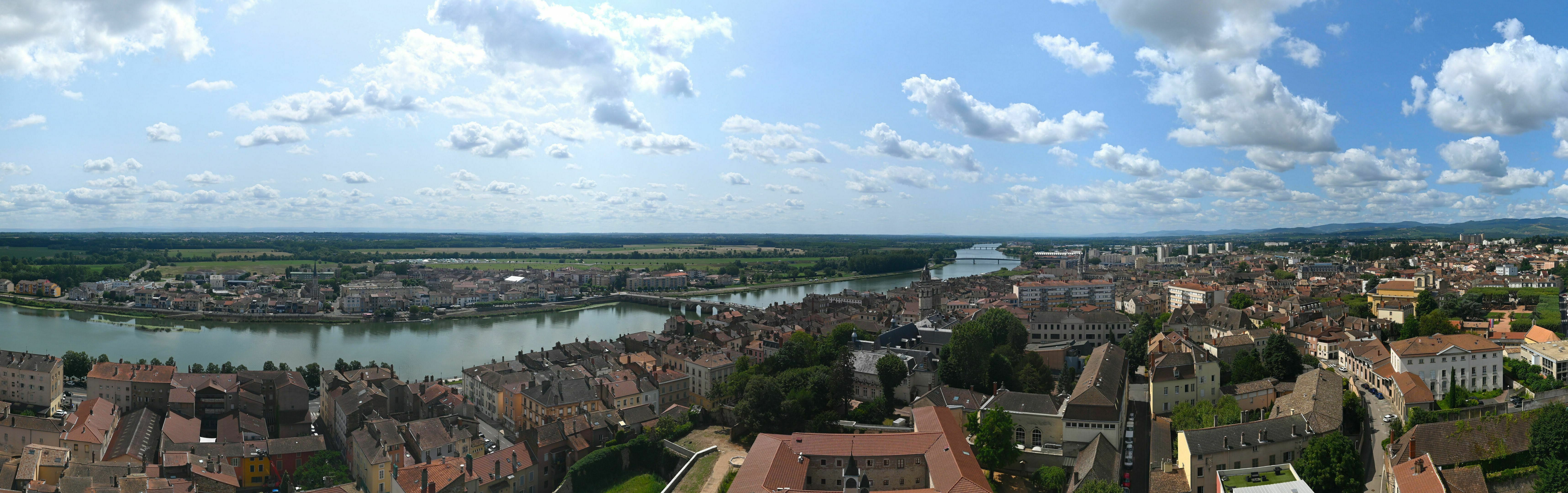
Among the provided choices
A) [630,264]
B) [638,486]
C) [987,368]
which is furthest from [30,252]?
[987,368]

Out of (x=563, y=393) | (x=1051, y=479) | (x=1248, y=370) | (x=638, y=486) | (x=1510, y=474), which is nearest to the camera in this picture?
(x=1510, y=474)

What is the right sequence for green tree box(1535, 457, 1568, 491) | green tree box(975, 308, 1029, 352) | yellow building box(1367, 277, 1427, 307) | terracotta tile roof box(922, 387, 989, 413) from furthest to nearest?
yellow building box(1367, 277, 1427, 307)
green tree box(975, 308, 1029, 352)
terracotta tile roof box(922, 387, 989, 413)
green tree box(1535, 457, 1568, 491)

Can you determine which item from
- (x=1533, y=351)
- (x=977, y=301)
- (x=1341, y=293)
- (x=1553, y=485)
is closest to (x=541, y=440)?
(x=1553, y=485)

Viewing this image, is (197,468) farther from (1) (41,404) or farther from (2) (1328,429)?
(2) (1328,429)

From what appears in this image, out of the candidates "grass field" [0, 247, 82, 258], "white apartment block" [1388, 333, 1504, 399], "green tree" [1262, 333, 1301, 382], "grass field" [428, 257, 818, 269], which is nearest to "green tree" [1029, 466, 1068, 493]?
"green tree" [1262, 333, 1301, 382]

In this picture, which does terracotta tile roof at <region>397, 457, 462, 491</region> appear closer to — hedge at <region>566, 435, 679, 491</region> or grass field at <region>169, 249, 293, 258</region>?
hedge at <region>566, 435, 679, 491</region>

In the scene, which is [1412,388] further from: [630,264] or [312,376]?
[630,264]
